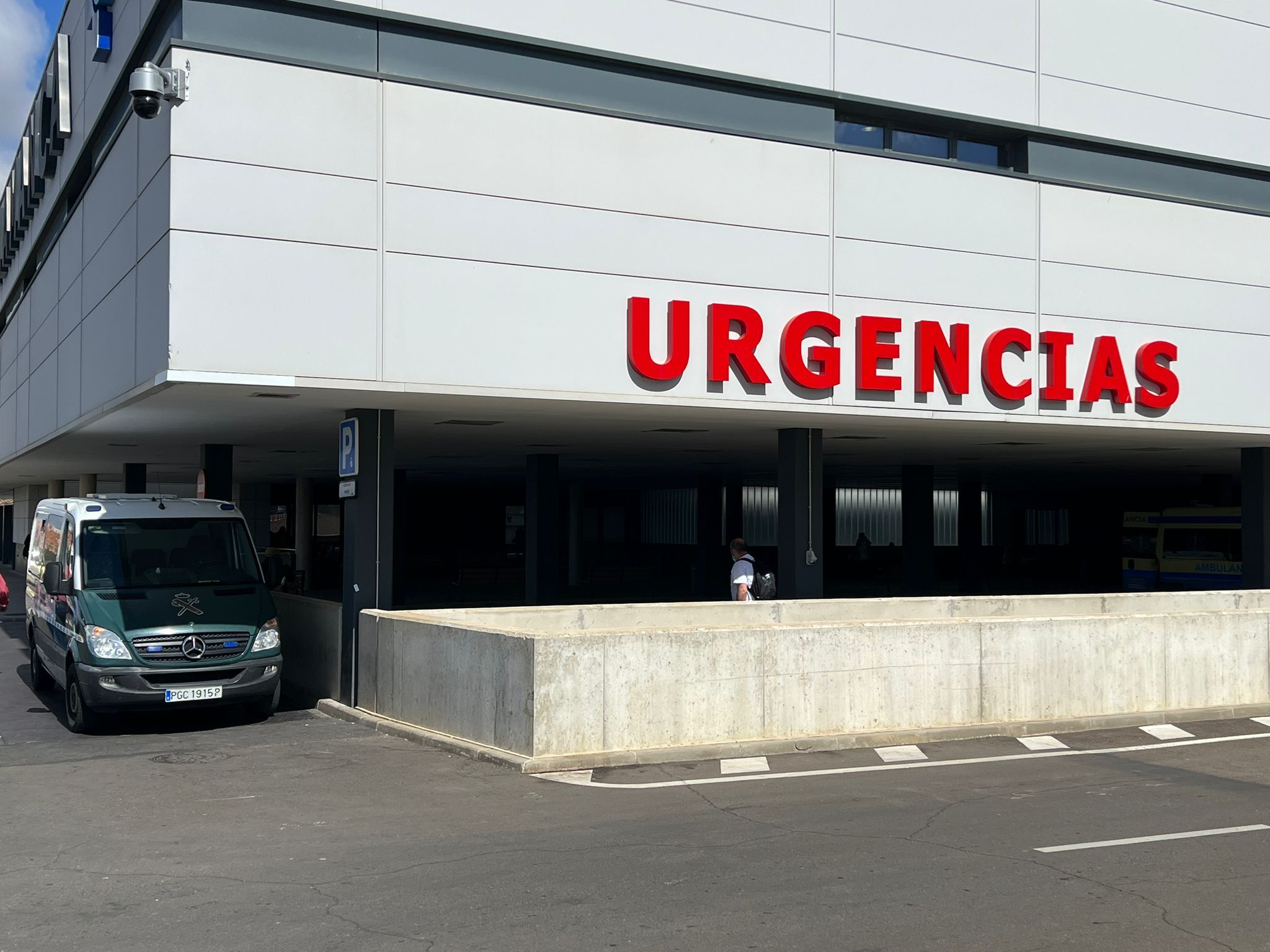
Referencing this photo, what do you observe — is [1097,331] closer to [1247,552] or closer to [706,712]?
[1247,552]

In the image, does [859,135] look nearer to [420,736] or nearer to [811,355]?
[811,355]

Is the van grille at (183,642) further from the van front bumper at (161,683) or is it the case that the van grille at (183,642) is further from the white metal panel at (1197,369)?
the white metal panel at (1197,369)

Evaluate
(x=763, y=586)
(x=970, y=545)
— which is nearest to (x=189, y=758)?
(x=763, y=586)

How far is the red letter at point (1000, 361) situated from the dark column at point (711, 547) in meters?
16.1

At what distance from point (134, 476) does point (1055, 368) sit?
21.5 meters

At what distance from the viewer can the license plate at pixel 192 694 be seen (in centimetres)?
1264

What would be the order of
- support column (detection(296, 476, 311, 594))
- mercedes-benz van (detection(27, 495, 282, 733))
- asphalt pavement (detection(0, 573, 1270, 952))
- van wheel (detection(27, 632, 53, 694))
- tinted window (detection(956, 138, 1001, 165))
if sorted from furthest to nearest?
support column (detection(296, 476, 311, 594)), tinted window (detection(956, 138, 1001, 165)), van wheel (detection(27, 632, 53, 694)), mercedes-benz van (detection(27, 495, 282, 733)), asphalt pavement (detection(0, 573, 1270, 952))

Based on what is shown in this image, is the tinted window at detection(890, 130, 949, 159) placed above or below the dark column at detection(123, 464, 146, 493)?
above

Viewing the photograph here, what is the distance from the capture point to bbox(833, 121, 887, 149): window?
17453 mm

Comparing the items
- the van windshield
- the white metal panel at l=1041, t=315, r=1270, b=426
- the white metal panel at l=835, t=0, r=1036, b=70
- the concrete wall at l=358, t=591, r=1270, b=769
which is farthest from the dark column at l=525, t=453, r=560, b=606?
the white metal panel at l=835, t=0, r=1036, b=70

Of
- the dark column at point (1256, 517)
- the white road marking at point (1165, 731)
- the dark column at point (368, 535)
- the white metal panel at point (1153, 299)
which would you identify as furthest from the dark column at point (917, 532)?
the dark column at point (368, 535)

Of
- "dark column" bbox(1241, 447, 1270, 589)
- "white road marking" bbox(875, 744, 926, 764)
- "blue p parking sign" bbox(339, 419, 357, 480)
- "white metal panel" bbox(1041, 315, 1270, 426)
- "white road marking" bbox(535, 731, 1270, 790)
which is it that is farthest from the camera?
"dark column" bbox(1241, 447, 1270, 589)

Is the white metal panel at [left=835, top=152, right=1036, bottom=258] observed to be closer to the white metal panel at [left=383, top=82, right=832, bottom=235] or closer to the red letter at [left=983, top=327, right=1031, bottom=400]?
the white metal panel at [left=383, top=82, right=832, bottom=235]

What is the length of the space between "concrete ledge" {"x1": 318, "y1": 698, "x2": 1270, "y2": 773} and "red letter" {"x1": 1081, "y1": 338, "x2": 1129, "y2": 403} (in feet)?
19.7
